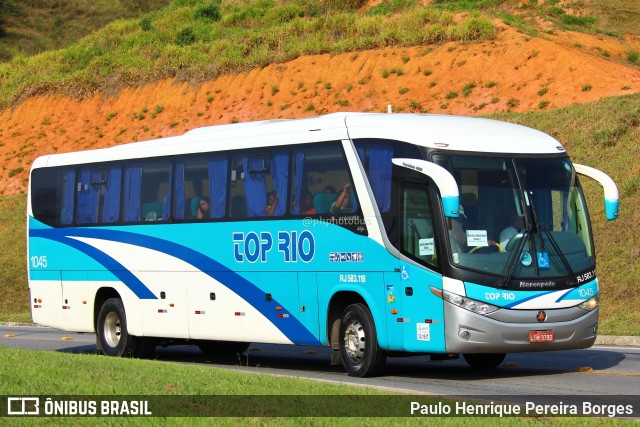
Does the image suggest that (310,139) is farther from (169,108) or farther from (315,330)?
(169,108)

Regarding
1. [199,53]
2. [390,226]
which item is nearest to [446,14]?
[199,53]

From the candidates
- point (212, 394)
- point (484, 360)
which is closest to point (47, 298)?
point (484, 360)

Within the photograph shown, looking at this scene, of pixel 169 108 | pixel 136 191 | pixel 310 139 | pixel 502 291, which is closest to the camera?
pixel 502 291

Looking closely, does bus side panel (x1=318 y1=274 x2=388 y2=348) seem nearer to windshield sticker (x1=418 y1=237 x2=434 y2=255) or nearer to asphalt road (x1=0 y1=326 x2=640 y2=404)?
asphalt road (x1=0 y1=326 x2=640 y2=404)

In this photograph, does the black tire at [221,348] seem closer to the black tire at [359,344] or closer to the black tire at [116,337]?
the black tire at [116,337]

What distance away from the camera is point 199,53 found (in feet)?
207

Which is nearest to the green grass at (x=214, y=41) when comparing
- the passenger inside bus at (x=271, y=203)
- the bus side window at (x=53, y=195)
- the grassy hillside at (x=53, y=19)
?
the grassy hillside at (x=53, y=19)

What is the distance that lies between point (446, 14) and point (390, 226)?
41.8 m

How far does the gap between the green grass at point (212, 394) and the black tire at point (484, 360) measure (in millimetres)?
4401

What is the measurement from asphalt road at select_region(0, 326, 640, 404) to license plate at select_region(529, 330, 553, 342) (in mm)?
554

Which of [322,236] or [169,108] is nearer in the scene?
[322,236]

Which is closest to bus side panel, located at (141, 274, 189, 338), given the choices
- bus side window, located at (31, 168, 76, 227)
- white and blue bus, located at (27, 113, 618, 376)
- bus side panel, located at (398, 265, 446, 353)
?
white and blue bus, located at (27, 113, 618, 376)

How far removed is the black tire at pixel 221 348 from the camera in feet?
66.1

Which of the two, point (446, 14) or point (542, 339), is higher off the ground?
point (446, 14)
